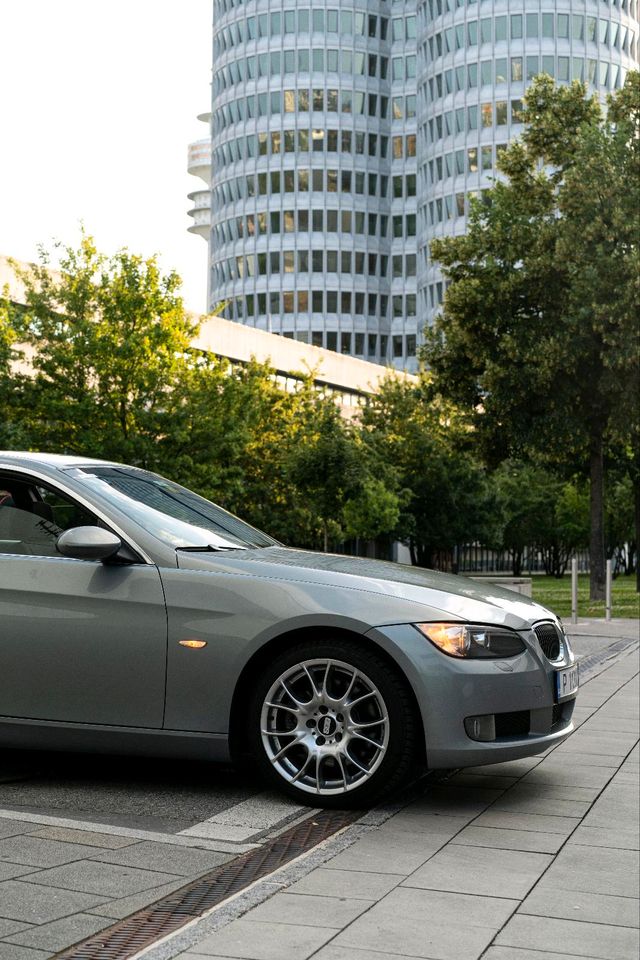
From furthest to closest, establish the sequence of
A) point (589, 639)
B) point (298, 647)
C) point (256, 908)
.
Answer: point (589, 639)
point (298, 647)
point (256, 908)

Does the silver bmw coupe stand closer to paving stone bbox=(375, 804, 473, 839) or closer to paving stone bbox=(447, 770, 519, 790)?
paving stone bbox=(375, 804, 473, 839)

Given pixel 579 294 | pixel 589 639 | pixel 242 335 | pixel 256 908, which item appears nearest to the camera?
pixel 256 908

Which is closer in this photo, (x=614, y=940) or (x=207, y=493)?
(x=614, y=940)

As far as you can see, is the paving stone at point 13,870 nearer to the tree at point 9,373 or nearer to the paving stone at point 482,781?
the paving stone at point 482,781

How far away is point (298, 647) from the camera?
18.6ft

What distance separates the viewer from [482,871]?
15.8ft

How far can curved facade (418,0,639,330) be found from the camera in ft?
341

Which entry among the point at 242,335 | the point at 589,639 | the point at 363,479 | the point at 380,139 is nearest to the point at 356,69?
the point at 380,139

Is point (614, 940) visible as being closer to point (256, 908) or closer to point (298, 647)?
point (256, 908)

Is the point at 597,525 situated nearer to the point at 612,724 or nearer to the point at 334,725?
the point at 612,724

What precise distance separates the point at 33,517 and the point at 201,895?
8.19 feet

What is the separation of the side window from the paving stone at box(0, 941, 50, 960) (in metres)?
2.66

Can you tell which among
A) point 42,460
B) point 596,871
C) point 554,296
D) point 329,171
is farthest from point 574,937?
point 329,171

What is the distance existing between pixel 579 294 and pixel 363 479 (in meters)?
9.93
